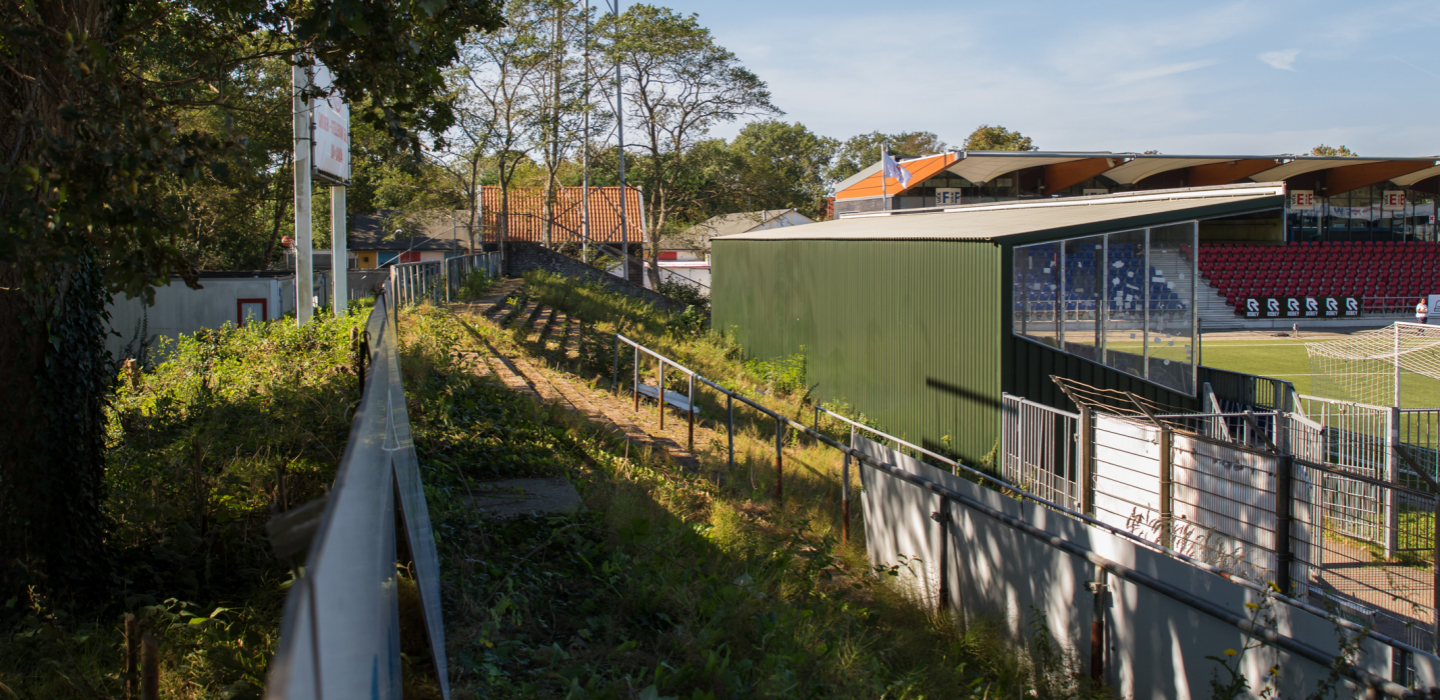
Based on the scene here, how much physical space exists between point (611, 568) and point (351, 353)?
471 centimetres

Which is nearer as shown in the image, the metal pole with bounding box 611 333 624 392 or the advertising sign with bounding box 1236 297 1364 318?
the metal pole with bounding box 611 333 624 392

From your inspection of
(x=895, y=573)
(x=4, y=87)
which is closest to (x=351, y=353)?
(x=4, y=87)

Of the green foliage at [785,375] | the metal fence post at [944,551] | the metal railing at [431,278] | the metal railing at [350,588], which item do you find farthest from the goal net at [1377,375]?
the metal railing at [350,588]

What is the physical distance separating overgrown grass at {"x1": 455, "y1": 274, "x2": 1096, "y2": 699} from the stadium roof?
3386 centimetres

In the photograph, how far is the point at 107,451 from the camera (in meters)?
7.48

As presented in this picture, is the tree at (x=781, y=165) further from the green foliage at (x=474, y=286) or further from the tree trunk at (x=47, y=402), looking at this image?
the tree trunk at (x=47, y=402)

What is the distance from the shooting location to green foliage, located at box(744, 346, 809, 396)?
766 inches

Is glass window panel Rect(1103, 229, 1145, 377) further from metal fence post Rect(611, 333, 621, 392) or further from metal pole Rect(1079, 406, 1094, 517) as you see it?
metal fence post Rect(611, 333, 621, 392)

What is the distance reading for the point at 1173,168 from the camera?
43.8 meters

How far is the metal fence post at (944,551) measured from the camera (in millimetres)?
6988

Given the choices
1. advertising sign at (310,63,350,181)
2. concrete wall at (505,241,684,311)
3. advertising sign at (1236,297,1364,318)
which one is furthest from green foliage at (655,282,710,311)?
advertising sign at (1236,297,1364,318)

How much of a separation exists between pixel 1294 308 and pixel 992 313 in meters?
32.2

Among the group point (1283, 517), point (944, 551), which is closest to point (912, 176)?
point (1283, 517)

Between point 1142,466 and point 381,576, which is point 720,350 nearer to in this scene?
point 1142,466
